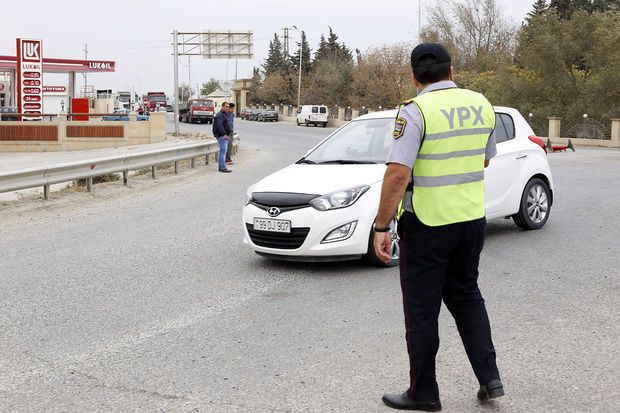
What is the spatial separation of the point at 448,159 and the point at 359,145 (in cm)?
453

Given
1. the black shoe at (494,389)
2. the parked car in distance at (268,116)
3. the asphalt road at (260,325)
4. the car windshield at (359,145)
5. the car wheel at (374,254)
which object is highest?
the parked car in distance at (268,116)

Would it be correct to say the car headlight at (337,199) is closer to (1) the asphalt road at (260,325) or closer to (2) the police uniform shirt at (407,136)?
(1) the asphalt road at (260,325)

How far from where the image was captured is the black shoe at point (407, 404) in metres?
4.13

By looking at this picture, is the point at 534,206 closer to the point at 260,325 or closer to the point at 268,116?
the point at 260,325

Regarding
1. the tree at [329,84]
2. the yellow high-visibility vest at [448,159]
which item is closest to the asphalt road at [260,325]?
the yellow high-visibility vest at [448,159]

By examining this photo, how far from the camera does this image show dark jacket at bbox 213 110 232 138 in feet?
66.7

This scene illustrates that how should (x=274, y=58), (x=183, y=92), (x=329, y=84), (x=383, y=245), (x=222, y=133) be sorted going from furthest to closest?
(x=183, y=92), (x=274, y=58), (x=329, y=84), (x=222, y=133), (x=383, y=245)

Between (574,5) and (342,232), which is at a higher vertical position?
(574,5)

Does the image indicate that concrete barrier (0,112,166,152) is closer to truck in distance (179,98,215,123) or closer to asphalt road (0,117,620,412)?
asphalt road (0,117,620,412)

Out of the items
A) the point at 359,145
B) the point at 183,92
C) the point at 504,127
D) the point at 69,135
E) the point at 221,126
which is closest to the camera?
the point at 359,145

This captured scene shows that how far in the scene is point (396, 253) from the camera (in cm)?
765

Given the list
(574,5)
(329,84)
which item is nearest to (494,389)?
(574,5)

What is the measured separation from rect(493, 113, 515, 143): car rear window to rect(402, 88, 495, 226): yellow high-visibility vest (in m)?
5.37

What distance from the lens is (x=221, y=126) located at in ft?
67.1
